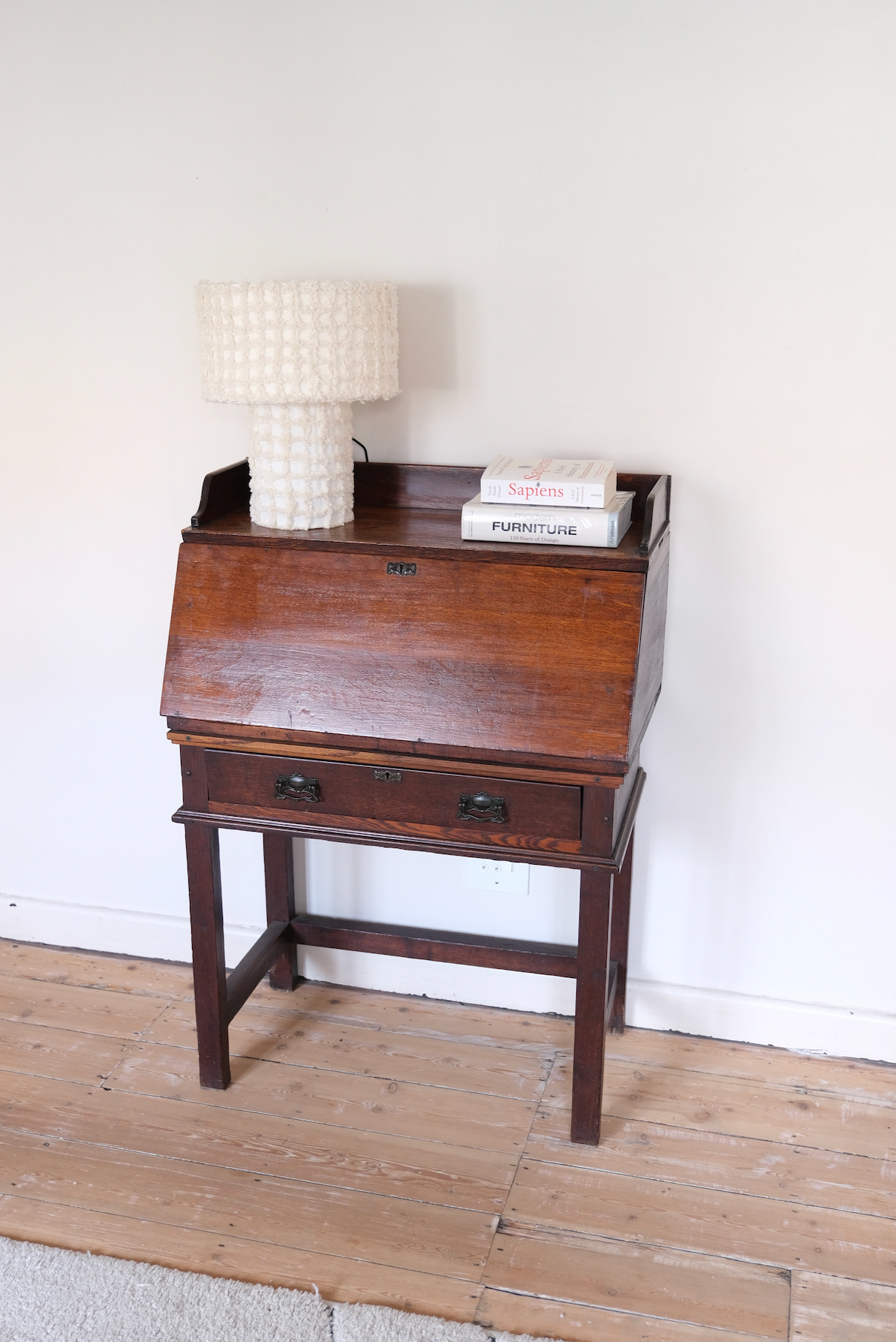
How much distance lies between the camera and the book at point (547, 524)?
5.78 ft

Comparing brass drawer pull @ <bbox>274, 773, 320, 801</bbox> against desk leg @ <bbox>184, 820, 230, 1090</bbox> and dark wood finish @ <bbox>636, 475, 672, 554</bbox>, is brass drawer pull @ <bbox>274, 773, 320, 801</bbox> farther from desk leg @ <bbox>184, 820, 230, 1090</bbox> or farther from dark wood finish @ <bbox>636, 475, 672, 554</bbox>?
dark wood finish @ <bbox>636, 475, 672, 554</bbox>

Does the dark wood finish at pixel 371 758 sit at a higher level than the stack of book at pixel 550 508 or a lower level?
lower

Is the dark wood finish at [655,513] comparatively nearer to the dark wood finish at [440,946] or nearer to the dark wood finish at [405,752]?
the dark wood finish at [405,752]

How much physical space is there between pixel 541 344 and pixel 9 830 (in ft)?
5.14

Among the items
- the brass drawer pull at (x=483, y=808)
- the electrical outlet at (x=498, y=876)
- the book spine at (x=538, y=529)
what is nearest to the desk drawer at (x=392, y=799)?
the brass drawer pull at (x=483, y=808)

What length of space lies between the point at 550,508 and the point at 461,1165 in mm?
1080

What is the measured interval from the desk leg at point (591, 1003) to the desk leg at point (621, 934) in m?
0.29

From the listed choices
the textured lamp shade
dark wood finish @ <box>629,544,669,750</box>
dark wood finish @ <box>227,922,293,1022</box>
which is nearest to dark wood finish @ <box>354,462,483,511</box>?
the textured lamp shade

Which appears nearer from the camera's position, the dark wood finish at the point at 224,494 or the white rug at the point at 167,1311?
the white rug at the point at 167,1311

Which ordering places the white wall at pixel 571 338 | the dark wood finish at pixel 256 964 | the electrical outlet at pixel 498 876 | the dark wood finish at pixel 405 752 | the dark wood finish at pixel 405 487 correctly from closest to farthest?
the dark wood finish at pixel 405 752, the white wall at pixel 571 338, the dark wood finish at pixel 405 487, the dark wood finish at pixel 256 964, the electrical outlet at pixel 498 876

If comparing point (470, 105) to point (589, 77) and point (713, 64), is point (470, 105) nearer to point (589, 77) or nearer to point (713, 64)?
point (589, 77)

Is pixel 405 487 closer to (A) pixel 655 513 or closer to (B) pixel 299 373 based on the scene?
(B) pixel 299 373

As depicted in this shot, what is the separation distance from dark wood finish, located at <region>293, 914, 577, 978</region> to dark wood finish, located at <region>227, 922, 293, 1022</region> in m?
0.03

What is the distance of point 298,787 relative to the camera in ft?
6.06
